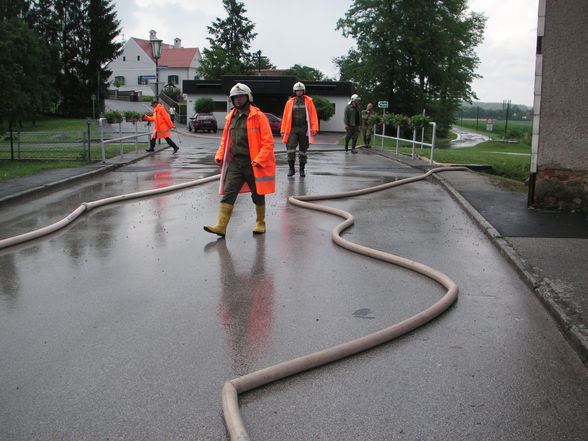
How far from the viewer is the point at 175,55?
10650 cm

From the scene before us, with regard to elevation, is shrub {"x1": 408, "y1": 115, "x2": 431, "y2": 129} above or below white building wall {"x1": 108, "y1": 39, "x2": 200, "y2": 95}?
below

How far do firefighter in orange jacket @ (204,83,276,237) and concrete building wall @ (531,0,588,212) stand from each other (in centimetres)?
431

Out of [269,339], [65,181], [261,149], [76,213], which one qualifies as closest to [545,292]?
[269,339]

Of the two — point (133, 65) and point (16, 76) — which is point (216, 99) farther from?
point (133, 65)

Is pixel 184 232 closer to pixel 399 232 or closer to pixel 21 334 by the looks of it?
pixel 399 232

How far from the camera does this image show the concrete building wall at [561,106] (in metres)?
9.44

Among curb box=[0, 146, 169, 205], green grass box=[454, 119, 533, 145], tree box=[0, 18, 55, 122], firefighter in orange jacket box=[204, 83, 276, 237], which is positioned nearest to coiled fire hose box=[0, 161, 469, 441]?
firefighter in orange jacket box=[204, 83, 276, 237]

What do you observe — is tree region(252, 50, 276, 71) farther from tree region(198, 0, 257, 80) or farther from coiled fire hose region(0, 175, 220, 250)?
coiled fire hose region(0, 175, 220, 250)

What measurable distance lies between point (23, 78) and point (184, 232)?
1418 cm

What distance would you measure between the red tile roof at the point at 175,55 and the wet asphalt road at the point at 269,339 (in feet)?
328

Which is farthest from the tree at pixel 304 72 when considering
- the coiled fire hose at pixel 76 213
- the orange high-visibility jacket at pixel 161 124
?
the coiled fire hose at pixel 76 213

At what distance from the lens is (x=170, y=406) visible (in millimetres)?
3502

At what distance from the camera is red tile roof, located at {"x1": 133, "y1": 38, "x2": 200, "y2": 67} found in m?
105

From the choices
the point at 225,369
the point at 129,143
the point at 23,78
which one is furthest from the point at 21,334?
the point at 129,143
